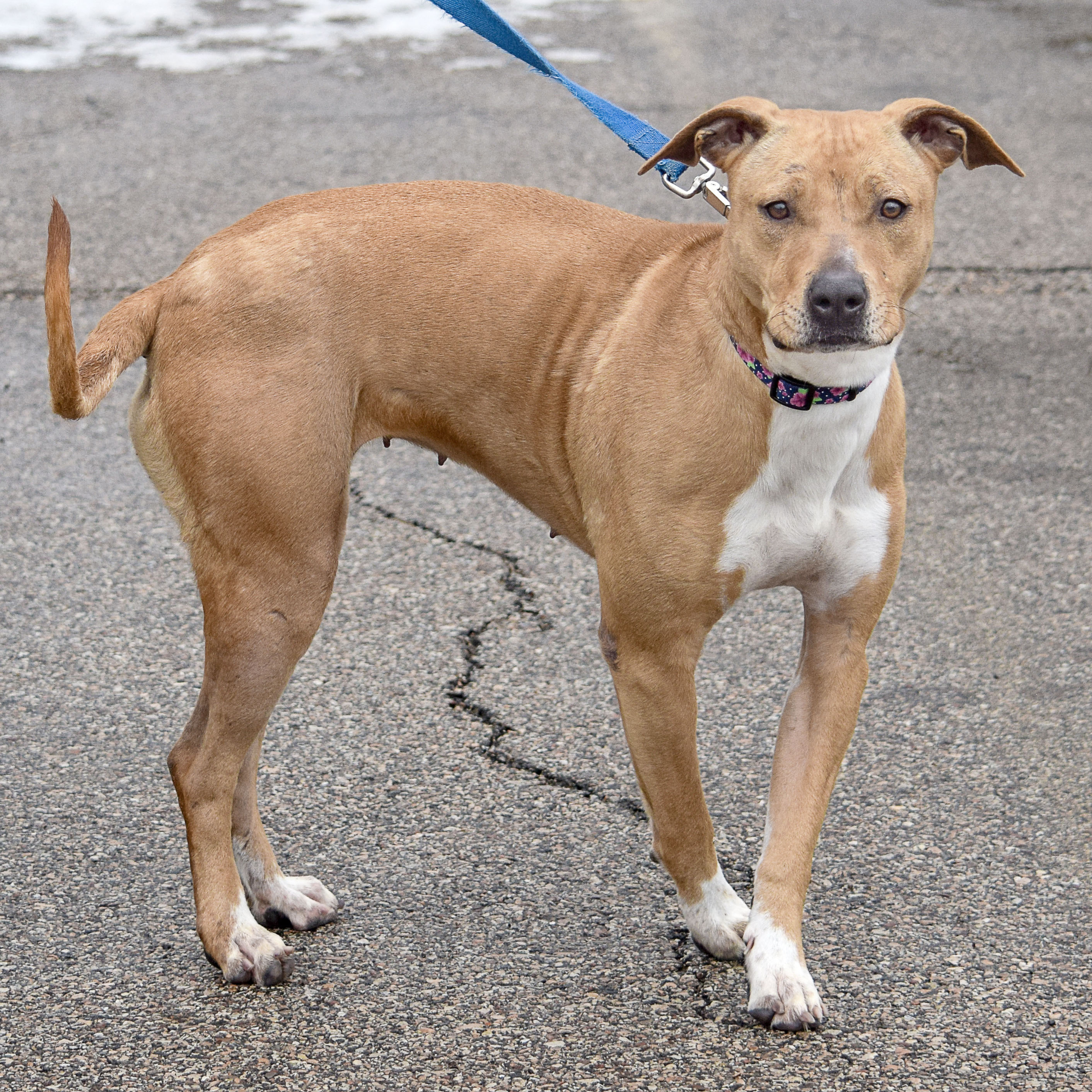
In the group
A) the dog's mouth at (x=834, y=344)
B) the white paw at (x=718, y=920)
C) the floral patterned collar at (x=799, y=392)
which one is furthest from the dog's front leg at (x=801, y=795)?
the dog's mouth at (x=834, y=344)

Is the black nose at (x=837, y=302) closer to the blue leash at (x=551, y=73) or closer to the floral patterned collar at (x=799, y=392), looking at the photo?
the floral patterned collar at (x=799, y=392)

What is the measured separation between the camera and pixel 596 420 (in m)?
3.05

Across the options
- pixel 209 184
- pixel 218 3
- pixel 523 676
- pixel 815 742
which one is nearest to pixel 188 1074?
pixel 815 742

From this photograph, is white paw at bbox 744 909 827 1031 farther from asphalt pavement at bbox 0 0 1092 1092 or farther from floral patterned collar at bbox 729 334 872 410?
floral patterned collar at bbox 729 334 872 410

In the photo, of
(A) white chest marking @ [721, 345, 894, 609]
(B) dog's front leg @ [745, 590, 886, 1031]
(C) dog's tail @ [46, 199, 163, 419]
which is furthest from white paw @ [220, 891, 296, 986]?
(A) white chest marking @ [721, 345, 894, 609]

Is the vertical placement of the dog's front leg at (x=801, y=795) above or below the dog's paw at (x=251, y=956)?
above

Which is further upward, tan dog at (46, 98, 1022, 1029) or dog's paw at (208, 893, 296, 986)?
tan dog at (46, 98, 1022, 1029)

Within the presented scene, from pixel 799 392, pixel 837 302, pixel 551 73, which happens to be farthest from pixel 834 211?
pixel 551 73

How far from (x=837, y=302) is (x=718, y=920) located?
4.35 ft

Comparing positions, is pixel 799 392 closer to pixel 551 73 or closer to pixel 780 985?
pixel 780 985

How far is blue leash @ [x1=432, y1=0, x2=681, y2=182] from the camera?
3.58m

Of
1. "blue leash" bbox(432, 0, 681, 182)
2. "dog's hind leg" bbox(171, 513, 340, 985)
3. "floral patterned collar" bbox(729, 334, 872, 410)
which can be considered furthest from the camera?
"blue leash" bbox(432, 0, 681, 182)

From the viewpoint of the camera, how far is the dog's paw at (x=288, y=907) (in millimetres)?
3277

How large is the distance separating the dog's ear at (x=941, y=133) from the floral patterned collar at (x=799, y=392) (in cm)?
48
